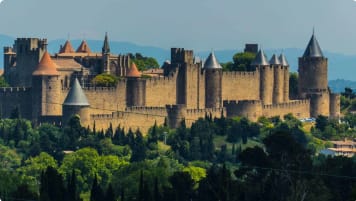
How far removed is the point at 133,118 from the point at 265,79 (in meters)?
8.49

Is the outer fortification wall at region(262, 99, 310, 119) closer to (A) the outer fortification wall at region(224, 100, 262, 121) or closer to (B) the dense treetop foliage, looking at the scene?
(A) the outer fortification wall at region(224, 100, 262, 121)

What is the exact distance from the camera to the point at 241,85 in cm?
6406

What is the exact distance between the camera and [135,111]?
57781 mm

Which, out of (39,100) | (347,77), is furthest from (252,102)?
(347,77)

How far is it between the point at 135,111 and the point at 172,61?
4.25 meters

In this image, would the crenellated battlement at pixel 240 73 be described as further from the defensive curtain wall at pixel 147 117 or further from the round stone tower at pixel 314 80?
the defensive curtain wall at pixel 147 117

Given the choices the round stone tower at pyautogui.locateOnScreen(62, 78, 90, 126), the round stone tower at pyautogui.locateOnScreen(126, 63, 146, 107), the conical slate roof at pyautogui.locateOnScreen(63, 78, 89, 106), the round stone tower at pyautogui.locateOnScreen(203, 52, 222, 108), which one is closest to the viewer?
the round stone tower at pyautogui.locateOnScreen(62, 78, 90, 126)

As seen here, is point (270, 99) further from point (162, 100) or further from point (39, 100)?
point (39, 100)

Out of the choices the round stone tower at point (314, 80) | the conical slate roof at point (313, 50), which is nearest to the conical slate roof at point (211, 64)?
the round stone tower at point (314, 80)

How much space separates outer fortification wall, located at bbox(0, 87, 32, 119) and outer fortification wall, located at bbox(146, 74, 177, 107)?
4.84 meters

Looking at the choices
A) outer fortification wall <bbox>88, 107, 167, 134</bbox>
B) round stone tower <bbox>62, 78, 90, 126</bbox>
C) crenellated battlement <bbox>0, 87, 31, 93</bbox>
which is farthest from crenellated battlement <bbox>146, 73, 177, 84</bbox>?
crenellated battlement <bbox>0, 87, 31, 93</bbox>

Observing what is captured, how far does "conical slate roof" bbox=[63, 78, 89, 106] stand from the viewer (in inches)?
2184

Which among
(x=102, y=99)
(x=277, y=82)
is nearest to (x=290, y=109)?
(x=277, y=82)

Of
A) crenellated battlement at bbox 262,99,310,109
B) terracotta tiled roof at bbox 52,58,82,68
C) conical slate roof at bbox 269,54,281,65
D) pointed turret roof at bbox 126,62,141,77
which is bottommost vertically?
crenellated battlement at bbox 262,99,310,109
